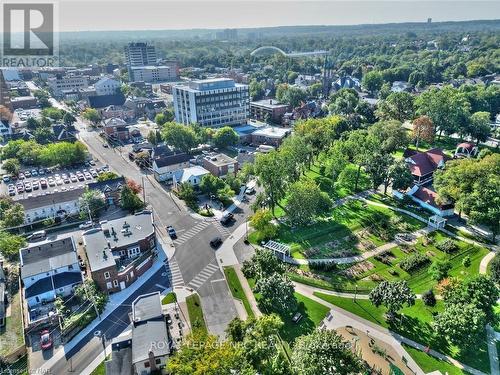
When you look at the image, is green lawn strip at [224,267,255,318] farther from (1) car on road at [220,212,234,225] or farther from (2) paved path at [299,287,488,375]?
(1) car on road at [220,212,234,225]

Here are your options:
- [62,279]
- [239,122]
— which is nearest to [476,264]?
[62,279]

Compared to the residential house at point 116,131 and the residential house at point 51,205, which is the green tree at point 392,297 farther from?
the residential house at point 116,131

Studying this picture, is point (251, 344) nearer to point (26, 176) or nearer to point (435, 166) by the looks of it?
point (435, 166)

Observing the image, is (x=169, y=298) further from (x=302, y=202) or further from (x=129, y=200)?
(x=129, y=200)

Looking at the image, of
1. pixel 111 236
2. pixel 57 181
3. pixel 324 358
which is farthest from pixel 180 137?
pixel 324 358

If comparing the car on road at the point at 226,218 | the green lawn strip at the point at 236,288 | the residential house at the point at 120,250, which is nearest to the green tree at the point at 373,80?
the car on road at the point at 226,218

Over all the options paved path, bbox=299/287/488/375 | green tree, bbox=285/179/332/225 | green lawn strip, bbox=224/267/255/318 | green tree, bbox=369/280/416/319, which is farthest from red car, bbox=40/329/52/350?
green tree, bbox=369/280/416/319
